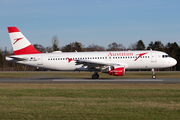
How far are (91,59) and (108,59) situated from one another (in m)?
2.42

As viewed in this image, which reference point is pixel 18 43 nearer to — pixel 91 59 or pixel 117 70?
pixel 91 59

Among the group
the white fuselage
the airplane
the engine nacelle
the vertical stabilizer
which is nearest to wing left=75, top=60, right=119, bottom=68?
the airplane

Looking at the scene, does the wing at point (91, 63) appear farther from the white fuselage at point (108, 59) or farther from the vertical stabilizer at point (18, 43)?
the vertical stabilizer at point (18, 43)

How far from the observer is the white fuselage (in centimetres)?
3180

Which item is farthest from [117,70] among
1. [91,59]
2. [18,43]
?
[18,43]

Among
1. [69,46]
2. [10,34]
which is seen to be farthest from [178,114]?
[69,46]

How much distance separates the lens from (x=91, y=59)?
3247 centimetres

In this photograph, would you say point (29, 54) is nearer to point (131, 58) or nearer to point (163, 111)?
point (131, 58)

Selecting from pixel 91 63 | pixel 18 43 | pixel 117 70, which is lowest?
pixel 117 70

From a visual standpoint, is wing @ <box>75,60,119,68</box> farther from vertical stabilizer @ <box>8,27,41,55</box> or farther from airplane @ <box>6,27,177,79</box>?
vertical stabilizer @ <box>8,27,41,55</box>

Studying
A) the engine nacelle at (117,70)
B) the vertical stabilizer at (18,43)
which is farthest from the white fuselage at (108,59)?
the engine nacelle at (117,70)

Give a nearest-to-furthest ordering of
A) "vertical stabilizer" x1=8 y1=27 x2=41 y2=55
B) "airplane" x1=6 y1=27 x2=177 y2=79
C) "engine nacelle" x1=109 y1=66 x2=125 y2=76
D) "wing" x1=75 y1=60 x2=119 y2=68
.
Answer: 1. "engine nacelle" x1=109 y1=66 x2=125 y2=76
2. "wing" x1=75 y1=60 x2=119 y2=68
3. "airplane" x1=6 y1=27 x2=177 y2=79
4. "vertical stabilizer" x1=8 y1=27 x2=41 y2=55

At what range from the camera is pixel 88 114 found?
32.0 feet

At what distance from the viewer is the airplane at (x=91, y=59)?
31.7 metres
